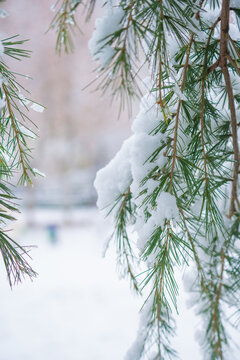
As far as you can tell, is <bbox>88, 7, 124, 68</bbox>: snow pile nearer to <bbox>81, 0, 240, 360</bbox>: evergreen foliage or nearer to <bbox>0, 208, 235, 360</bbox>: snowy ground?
<bbox>81, 0, 240, 360</bbox>: evergreen foliage

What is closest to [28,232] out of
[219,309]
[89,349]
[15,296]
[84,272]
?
[84,272]

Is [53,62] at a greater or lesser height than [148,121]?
greater

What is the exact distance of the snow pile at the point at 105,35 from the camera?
0.45 meters

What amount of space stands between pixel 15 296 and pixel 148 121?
8.53 feet

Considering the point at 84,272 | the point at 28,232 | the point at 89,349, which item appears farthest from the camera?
the point at 28,232

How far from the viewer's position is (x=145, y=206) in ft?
1.77

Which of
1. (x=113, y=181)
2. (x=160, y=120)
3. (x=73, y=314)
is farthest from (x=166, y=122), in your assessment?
(x=73, y=314)

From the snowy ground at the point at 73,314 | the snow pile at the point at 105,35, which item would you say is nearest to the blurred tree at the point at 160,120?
the snow pile at the point at 105,35

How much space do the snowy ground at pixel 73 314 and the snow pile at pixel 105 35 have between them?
1768 mm

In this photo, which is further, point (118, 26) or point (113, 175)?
point (113, 175)

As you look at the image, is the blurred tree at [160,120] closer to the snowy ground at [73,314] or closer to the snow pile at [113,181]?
the snow pile at [113,181]

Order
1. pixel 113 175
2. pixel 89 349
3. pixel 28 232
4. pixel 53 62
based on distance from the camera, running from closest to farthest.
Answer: pixel 113 175, pixel 89 349, pixel 53 62, pixel 28 232

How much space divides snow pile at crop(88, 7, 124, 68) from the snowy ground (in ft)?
5.80

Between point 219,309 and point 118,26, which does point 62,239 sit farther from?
point 118,26
